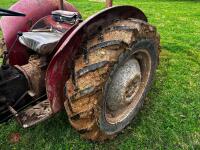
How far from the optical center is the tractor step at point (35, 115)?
2.93 metres

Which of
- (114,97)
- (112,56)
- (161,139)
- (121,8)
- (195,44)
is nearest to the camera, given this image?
(112,56)

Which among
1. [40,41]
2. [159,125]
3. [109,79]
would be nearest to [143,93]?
[159,125]

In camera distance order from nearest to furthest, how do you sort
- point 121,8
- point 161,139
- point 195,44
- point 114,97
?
point 121,8 < point 114,97 < point 161,139 < point 195,44

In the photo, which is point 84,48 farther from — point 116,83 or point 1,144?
point 1,144

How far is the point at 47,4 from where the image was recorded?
3.84m

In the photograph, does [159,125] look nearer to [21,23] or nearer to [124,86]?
[124,86]

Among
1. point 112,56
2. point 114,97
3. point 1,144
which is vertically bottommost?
point 1,144

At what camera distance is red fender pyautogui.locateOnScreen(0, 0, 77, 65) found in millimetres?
3554

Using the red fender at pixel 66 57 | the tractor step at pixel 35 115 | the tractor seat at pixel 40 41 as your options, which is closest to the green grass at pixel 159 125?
the tractor step at pixel 35 115

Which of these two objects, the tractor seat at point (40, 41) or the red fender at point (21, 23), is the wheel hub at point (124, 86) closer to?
the tractor seat at point (40, 41)

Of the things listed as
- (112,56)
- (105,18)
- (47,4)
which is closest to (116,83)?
(112,56)

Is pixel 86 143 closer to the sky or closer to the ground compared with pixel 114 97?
closer to the ground

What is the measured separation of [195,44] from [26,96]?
3.69 meters

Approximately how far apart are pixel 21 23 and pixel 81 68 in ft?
4.26
